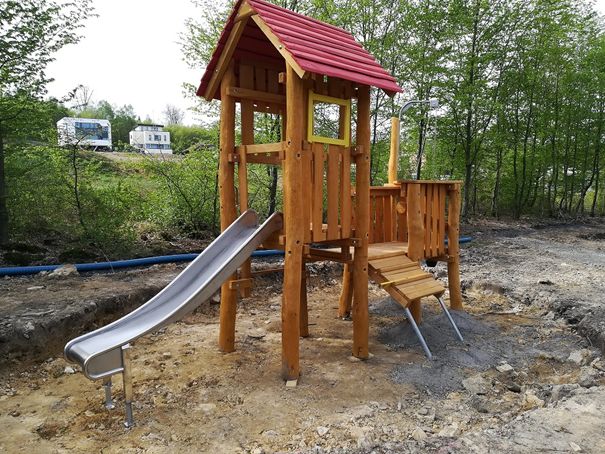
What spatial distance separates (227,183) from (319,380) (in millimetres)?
2083

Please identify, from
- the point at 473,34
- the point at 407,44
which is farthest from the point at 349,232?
the point at 473,34

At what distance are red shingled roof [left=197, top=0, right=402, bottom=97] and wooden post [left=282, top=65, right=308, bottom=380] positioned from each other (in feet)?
0.71

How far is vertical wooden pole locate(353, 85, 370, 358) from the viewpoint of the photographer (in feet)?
14.1

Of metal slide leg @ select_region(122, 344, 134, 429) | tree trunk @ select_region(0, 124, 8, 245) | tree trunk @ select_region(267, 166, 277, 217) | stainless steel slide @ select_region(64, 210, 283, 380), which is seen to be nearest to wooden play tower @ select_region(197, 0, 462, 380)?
stainless steel slide @ select_region(64, 210, 283, 380)

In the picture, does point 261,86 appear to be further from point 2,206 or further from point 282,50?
point 2,206

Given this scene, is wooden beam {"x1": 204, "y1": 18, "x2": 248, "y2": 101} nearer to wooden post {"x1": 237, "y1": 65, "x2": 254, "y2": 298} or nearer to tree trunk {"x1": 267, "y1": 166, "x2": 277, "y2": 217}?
wooden post {"x1": 237, "y1": 65, "x2": 254, "y2": 298}

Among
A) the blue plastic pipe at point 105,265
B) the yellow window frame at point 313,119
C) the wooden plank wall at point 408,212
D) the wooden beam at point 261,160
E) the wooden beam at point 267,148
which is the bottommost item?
the blue plastic pipe at point 105,265

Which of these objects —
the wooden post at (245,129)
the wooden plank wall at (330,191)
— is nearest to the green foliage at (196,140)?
the wooden post at (245,129)

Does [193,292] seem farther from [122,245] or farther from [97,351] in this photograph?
[122,245]

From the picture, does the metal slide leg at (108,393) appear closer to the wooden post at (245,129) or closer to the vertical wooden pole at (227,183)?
the vertical wooden pole at (227,183)

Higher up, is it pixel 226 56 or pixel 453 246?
pixel 226 56

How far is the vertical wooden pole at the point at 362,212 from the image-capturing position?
4293mm

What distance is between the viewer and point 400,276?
183 inches

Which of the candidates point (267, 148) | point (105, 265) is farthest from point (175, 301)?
point (105, 265)
